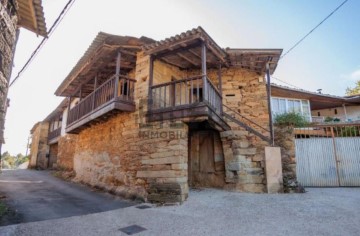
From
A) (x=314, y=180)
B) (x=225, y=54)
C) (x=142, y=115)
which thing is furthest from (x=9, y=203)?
(x=314, y=180)

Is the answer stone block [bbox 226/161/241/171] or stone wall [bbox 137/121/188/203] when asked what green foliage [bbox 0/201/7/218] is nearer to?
stone wall [bbox 137/121/188/203]

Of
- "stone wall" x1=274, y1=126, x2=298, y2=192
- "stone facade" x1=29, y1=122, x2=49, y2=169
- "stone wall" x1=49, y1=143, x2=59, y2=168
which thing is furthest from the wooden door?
"stone facade" x1=29, y1=122, x2=49, y2=169

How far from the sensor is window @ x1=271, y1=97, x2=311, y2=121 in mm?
12198

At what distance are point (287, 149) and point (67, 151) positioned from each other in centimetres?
1263

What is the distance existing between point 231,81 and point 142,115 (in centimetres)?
361

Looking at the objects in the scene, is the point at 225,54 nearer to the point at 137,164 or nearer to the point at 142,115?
the point at 142,115

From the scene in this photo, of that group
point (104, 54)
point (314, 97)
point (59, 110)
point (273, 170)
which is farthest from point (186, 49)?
point (59, 110)

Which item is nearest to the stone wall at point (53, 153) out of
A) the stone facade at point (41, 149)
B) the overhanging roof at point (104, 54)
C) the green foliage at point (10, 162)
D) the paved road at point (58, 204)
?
the stone facade at point (41, 149)

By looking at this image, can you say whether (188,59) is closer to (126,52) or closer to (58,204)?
(126,52)

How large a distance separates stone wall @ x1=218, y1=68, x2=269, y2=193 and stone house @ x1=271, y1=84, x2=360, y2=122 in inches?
157

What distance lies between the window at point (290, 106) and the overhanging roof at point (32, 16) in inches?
427

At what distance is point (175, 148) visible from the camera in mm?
6102

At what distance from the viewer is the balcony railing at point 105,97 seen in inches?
278

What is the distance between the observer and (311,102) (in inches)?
543
